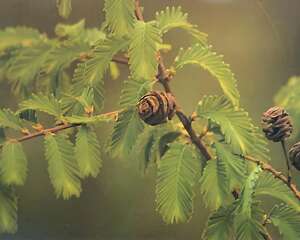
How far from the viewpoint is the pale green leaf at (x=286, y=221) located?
647 millimetres

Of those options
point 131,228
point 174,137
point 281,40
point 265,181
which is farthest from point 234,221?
point 281,40

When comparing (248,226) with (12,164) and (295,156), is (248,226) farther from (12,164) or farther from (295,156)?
(12,164)

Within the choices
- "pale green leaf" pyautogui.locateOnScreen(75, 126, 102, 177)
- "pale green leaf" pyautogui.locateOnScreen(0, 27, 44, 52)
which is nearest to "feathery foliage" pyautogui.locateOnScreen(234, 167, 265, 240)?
"pale green leaf" pyautogui.locateOnScreen(75, 126, 102, 177)

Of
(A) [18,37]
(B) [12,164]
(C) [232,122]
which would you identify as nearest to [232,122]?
(C) [232,122]

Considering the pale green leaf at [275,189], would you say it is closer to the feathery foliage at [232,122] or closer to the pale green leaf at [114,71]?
the feathery foliage at [232,122]

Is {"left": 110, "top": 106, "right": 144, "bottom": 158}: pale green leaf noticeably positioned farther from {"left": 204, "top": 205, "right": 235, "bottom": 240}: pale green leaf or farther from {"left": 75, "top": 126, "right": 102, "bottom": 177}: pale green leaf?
{"left": 204, "top": 205, "right": 235, "bottom": 240}: pale green leaf

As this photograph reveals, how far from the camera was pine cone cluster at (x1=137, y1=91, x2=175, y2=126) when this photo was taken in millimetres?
625

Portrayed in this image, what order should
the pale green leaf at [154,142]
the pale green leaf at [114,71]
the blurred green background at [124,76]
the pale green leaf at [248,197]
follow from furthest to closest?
1. the blurred green background at [124,76]
2. the pale green leaf at [114,71]
3. the pale green leaf at [154,142]
4. the pale green leaf at [248,197]

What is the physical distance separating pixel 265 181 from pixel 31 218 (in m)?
0.72

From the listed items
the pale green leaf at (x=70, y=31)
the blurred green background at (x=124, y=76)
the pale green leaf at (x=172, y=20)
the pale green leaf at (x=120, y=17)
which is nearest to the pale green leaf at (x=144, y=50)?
the pale green leaf at (x=120, y=17)

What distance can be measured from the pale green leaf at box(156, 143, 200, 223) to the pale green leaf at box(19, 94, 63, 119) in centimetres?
17

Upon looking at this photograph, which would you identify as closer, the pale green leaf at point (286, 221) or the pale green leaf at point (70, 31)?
the pale green leaf at point (286, 221)

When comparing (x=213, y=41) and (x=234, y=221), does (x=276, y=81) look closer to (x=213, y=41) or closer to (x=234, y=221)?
(x=213, y=41)

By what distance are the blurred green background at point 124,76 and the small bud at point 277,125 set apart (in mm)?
467
